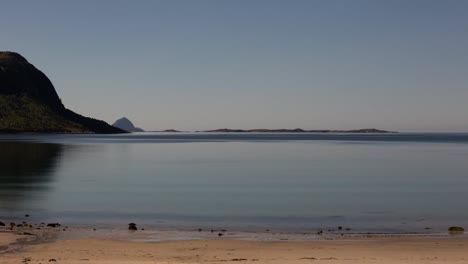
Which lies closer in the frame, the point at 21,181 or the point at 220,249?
the point at 220,249

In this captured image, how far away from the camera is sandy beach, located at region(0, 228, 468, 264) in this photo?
18875mm

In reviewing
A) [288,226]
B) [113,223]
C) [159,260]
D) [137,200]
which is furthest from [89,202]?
[159,260]

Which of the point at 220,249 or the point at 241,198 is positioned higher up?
the point at 220,249

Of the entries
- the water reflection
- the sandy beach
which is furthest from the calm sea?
the sandy beach

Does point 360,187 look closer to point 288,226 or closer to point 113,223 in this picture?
point 288,226

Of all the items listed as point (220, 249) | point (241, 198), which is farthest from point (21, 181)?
point (220, 249)

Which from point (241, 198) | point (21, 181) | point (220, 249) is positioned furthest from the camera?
point (21, 181)

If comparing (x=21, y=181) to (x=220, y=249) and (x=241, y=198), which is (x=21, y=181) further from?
(x=220, y=249)

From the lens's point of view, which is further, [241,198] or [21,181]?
[21,181]

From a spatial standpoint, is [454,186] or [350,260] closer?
[350,260]

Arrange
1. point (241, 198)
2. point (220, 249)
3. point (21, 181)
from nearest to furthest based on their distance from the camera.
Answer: point (220, 249), point (241, 198), point (21, 181)

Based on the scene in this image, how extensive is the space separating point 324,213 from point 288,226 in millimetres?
5653

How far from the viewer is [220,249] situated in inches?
842

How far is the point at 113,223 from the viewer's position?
97.7 feet
